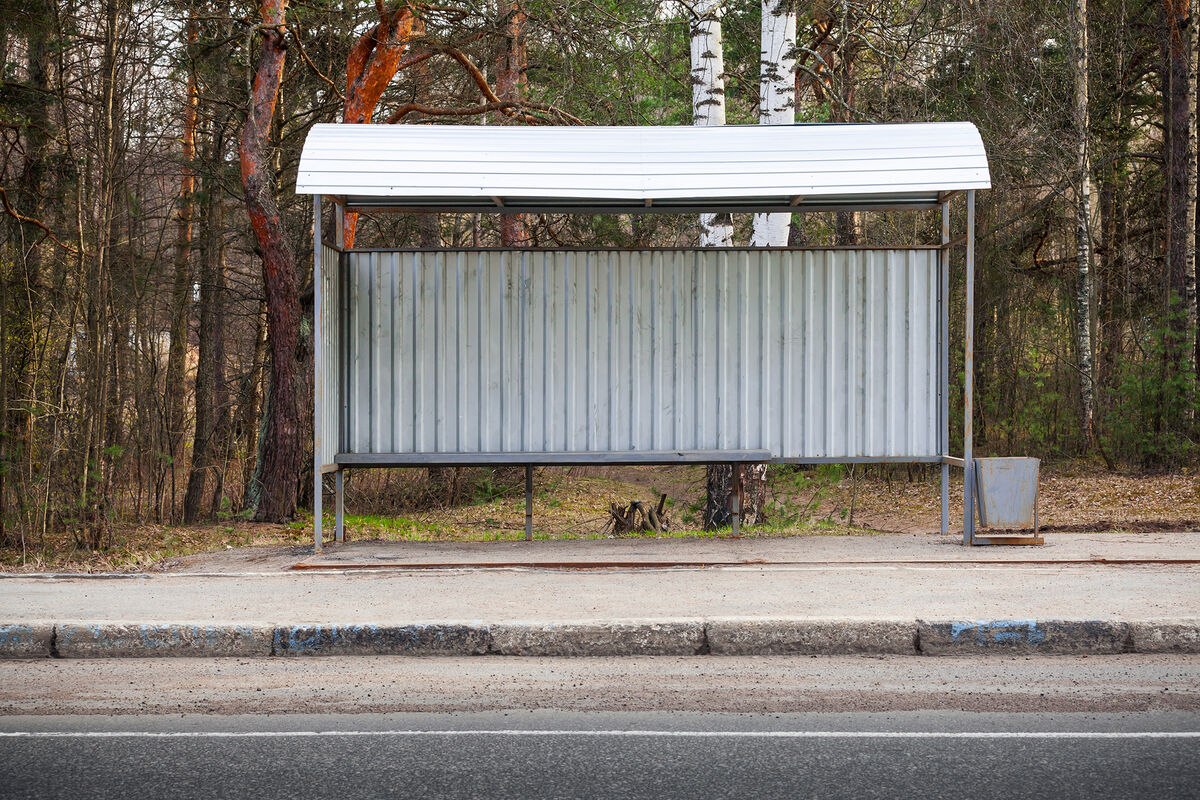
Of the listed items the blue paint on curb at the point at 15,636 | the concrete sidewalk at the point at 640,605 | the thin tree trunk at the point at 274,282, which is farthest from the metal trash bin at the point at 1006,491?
the thin tree trunk at the point at 274,282

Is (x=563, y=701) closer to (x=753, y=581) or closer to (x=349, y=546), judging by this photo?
(x=753, y=581)

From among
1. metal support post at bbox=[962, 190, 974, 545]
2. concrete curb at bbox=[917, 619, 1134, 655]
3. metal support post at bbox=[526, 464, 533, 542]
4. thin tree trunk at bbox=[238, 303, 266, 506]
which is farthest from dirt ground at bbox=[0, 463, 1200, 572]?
concrete curb at bbox=[917, 619, 1134, 655]

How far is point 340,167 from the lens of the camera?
9383 millimetres

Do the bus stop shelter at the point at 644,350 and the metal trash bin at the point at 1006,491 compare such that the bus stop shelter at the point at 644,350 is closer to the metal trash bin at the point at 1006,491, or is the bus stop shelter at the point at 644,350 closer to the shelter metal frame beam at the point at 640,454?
the shelter metal frame beam at the point at 640,454

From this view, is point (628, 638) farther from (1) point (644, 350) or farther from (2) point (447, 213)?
(2) point (447, 213)

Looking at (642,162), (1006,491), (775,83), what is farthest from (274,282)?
(1006,491)

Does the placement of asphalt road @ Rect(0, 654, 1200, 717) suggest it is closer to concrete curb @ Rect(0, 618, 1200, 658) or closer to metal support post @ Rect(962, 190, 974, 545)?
concrete curb @ Rect(0, 618, 1200, 658)

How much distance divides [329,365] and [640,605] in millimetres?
4190

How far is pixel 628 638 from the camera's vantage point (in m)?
6.77

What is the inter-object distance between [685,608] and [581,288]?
419cm

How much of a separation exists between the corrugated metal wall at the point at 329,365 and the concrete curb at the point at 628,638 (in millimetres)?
2973

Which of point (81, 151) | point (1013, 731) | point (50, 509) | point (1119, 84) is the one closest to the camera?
point (1013, 731)

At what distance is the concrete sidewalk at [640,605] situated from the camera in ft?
22.2

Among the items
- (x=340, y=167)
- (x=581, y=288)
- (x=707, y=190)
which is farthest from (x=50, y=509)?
(x=707, y=190)
